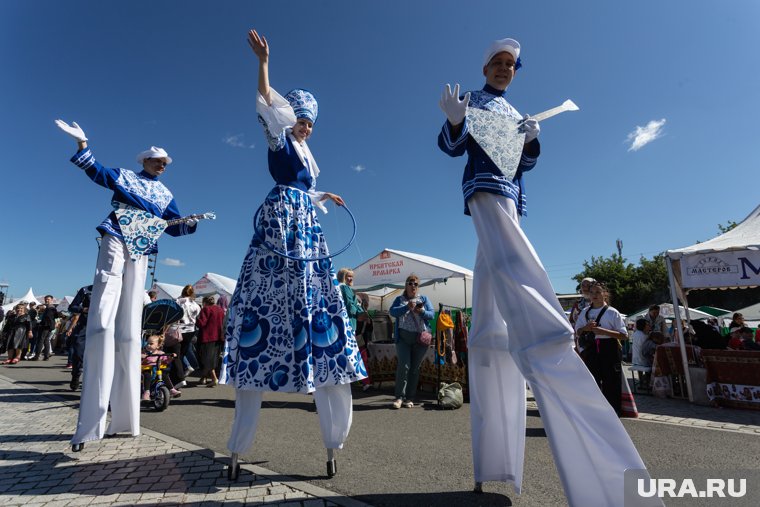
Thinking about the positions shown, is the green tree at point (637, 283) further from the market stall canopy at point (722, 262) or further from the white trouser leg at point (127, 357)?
the white trouser leg at point (127, 357)

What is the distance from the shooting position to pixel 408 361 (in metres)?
6.58

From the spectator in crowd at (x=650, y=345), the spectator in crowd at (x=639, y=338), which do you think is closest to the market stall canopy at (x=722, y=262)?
the spectator in crowd at (x=650, y=345)

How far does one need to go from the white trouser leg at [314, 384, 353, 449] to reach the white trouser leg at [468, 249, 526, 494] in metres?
0.87

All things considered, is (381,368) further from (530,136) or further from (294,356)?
(530,136)

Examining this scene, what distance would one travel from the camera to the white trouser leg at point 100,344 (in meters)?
3.38

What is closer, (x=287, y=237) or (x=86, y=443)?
(x=287, y=237)

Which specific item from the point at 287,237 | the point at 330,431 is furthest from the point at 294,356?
the point at 287,237

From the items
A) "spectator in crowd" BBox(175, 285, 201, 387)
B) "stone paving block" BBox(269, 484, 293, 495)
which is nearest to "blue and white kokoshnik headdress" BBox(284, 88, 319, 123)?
"stone paving block" BBox(269, 484, 293, 495)

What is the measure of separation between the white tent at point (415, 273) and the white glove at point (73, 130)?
9.91 meters

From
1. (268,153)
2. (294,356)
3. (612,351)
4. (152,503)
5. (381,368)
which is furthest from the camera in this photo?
(381,368)

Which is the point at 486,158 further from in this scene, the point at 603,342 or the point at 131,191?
the point at 603,342

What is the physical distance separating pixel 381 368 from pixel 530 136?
6444 millimetres

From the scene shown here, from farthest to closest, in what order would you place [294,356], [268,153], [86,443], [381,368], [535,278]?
[381,368] < [86,443] < [268,153] < [294,356] < [535,278]

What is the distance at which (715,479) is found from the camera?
2889 millimetres
